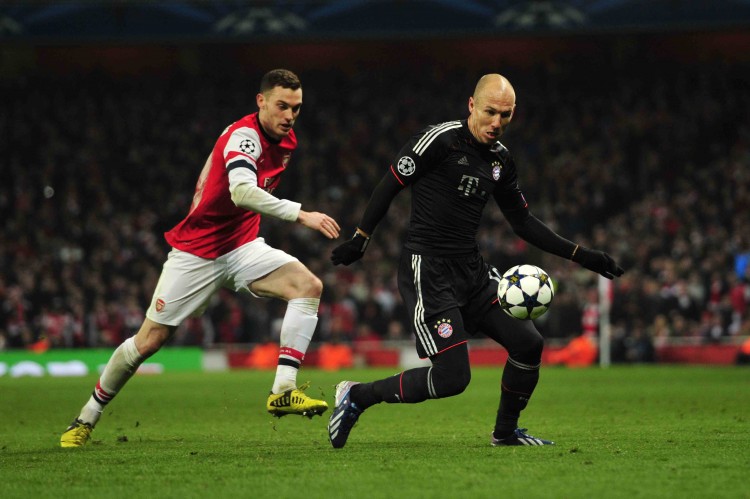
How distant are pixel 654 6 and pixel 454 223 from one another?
21.5 metres

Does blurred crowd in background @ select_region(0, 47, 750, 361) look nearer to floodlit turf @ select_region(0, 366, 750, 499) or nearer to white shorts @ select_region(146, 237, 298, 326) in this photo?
floodlit turf @ select_region(0, 366, 750, 499)

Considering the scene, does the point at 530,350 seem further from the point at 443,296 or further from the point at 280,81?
the point at 280,81

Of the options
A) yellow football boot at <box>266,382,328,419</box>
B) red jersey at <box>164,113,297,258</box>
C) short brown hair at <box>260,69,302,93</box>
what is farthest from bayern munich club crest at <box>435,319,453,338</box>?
short brown hair at <box>260,69,302,93</box>

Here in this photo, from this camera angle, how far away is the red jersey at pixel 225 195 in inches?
303

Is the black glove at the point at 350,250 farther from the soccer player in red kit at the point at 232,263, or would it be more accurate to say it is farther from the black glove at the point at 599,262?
the black glove at the point at 599,262

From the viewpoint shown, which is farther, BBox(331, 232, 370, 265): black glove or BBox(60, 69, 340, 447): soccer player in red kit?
BBox(60, 69, 340, 447): soccer player in red kit

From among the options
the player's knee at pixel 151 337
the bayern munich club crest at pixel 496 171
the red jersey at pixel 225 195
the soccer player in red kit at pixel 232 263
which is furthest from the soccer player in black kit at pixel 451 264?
the player's knee at pixel 151 337

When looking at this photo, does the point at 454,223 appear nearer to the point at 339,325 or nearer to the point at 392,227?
the point at 339,325

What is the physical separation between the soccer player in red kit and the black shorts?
970 mm

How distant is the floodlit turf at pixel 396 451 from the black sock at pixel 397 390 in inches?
12.8

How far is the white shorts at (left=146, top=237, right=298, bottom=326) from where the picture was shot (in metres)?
7.90

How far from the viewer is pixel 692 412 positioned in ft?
34.1

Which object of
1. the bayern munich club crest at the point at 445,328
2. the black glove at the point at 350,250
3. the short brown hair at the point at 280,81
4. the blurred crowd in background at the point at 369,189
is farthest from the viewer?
the blurred crowd in background at the point at 369,189

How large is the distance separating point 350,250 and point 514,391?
144 centimetres
